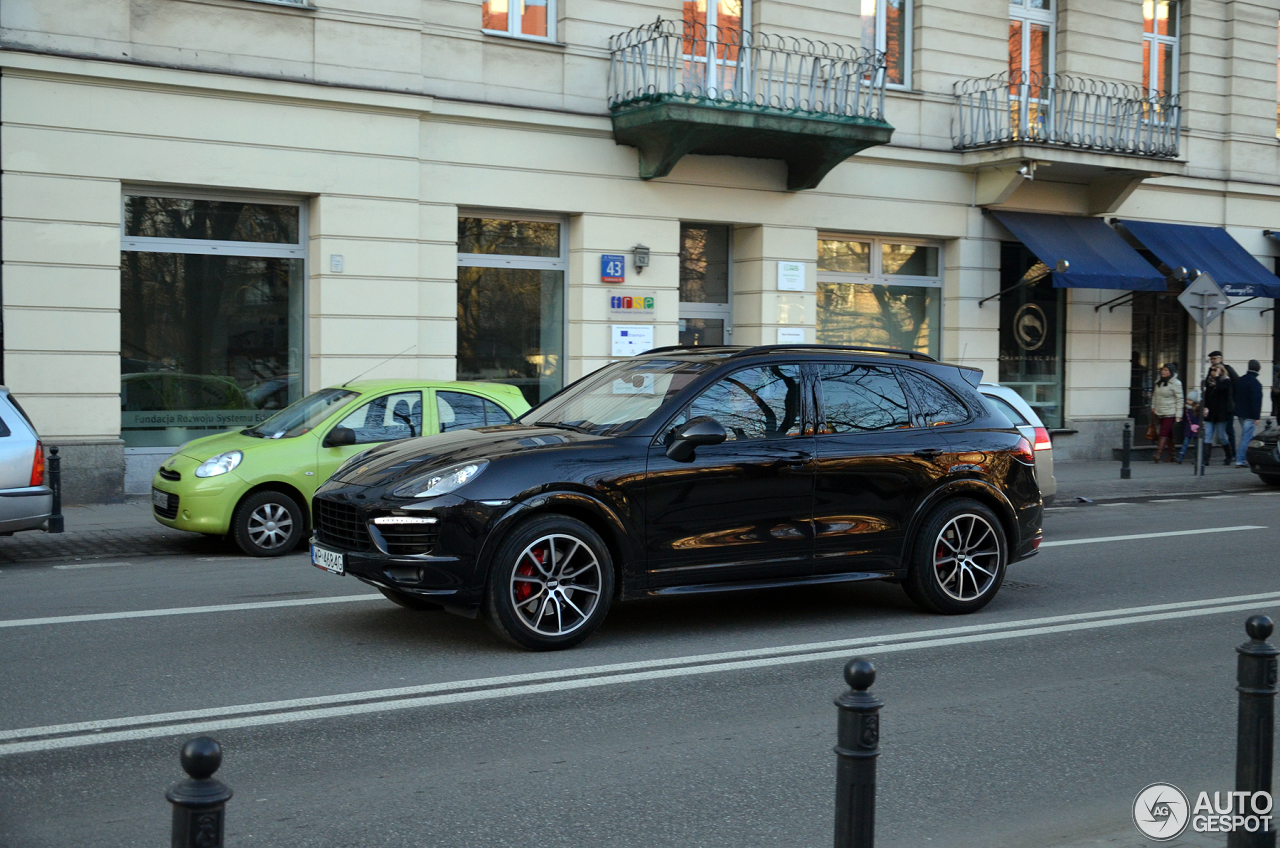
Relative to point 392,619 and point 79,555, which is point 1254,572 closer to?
point 392,619

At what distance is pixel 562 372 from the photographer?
17.9 m

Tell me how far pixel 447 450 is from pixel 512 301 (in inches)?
411

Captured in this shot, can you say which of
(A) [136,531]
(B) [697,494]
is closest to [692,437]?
(B) [697,494]

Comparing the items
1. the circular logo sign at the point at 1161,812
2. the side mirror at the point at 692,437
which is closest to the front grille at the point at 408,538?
the side mirror at the point at 692,437

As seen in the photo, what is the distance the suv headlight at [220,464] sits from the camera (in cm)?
1098

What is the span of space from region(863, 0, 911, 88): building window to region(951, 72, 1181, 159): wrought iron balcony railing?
1.02 m

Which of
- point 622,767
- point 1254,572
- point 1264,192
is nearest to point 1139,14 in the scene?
point 1264,192

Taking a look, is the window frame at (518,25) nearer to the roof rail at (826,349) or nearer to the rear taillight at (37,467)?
the rear taillight at (37,467)

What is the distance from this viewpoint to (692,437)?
23.6 feet

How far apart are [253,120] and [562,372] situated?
5350mm

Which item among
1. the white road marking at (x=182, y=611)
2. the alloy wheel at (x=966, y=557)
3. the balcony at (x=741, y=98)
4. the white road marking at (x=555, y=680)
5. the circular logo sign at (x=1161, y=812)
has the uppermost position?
the balcony at (x=741, y=98)

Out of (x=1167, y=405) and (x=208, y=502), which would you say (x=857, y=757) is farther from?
(x=1167, y=405)

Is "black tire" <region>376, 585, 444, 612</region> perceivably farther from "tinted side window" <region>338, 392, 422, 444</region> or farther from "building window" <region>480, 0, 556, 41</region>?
"building window" <region>480, 0, 556, 41</region>

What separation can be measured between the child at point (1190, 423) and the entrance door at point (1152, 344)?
87 centimetres
